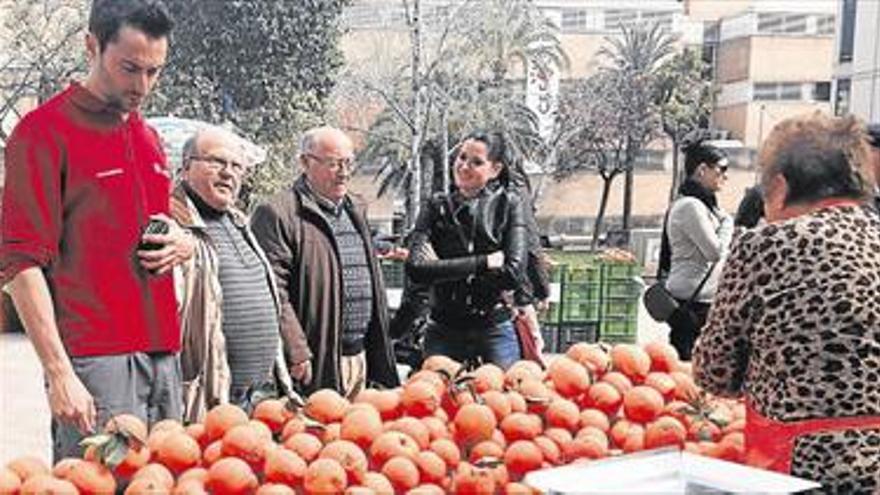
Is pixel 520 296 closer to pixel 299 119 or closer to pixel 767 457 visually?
pixel 767 457

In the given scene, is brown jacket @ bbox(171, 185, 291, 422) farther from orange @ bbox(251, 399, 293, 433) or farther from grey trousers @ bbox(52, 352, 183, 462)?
orange @ bbox(251, 399, 293, 433)

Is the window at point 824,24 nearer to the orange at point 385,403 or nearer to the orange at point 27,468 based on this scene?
the orange at point 385,403

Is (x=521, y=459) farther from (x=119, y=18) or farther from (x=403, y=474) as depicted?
(x=119, y=18)

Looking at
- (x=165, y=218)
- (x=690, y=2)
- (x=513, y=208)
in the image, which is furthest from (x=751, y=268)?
(x=690, y=2)

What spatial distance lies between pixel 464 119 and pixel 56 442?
28.2 m

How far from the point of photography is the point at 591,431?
1.99 meters

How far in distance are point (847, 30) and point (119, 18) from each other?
3647 centimetres

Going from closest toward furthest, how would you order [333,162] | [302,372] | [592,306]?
[302,372] → [333,162] → [592,306]

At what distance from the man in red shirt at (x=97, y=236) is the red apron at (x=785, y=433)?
128 centimetres

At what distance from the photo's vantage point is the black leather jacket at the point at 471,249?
3.83m

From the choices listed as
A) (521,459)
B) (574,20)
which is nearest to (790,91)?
(574,20)

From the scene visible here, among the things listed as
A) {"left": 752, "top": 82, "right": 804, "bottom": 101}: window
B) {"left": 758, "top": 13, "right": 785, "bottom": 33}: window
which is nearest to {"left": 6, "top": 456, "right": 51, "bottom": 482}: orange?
{"left": 752, "top": 82, "right": 804, "bottom": 101}: window

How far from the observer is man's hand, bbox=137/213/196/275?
2334mm

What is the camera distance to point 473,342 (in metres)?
3.89
